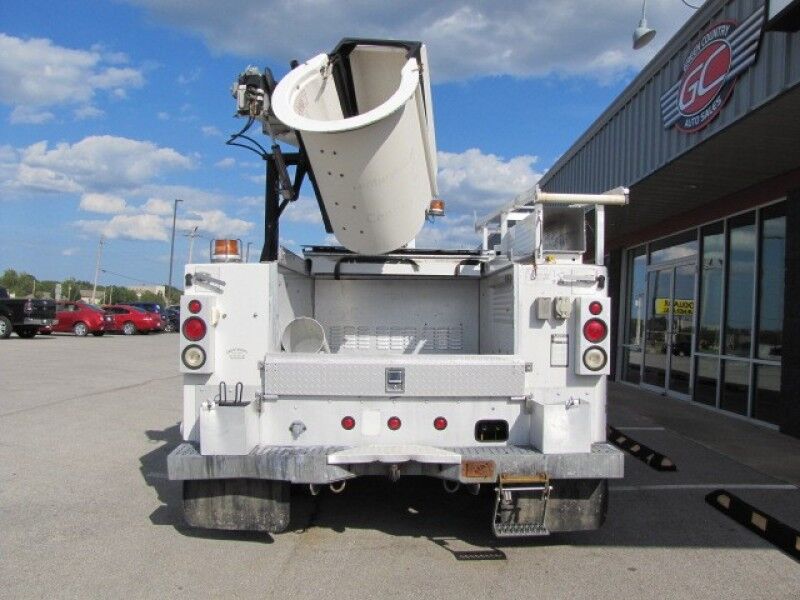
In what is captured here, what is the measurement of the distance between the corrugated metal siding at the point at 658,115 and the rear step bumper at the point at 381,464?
401 centimetres

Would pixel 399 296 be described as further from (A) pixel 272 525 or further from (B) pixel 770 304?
(B) pixel 770 304

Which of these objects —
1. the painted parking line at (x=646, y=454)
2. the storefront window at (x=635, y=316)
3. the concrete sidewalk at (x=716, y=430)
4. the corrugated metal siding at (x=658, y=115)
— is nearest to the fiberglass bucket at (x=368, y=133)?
the painted parking line at (x=646, y=454)

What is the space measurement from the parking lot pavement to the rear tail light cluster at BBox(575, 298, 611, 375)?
3.88 feet

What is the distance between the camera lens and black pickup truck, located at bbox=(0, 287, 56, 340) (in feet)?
83.0

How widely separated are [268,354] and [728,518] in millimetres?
3581

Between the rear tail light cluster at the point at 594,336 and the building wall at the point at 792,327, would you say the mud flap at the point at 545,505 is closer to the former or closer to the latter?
the rear tail light cluster at the point at 594,336

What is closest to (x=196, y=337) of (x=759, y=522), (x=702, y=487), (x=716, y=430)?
(x=759, y=522)

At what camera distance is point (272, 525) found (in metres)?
4.14

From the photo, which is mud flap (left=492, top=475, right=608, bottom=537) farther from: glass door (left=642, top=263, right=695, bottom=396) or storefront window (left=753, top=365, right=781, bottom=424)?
glass door (left=642, top=263, right=695, bottom=396)

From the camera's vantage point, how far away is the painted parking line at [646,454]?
5.68 metres

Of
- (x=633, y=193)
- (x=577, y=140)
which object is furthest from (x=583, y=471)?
(x=577, y=140)

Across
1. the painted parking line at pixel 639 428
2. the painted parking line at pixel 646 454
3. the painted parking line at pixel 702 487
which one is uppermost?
the painted parking line at pixel 646 454

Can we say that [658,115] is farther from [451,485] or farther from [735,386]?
[451,485]

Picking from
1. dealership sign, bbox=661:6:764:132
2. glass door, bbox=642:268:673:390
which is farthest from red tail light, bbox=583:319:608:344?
glass door, bbox=642:268:673:390
